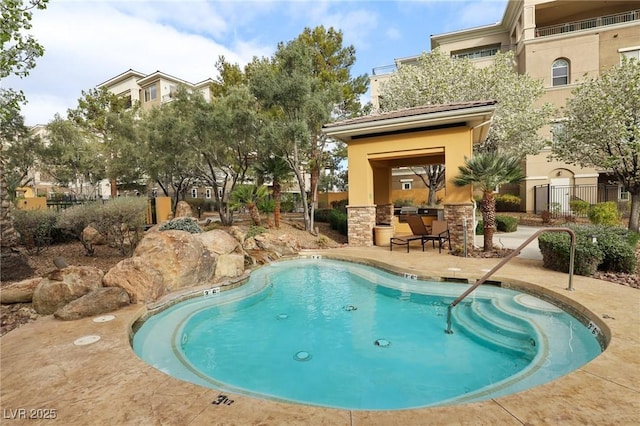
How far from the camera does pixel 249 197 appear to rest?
13.6 metres

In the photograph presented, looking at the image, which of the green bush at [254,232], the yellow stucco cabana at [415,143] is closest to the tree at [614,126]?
the yellow stucco cabana at [415,143]

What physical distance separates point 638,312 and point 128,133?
25163 mm

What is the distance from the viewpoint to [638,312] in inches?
180

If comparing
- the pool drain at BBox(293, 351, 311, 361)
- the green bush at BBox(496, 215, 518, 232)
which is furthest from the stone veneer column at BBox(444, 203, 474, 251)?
the pool drain at BBox(293, 351, 311, 361)

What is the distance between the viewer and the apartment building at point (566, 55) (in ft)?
71.6

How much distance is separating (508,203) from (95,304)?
26.0 m

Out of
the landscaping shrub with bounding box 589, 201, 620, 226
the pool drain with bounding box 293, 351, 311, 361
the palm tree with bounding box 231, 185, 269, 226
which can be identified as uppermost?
the palm tree with bounding box 231, 185, 269, 226

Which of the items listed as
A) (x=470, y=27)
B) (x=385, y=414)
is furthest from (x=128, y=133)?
(x=470, y=27)

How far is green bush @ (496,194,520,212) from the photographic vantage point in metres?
23.2

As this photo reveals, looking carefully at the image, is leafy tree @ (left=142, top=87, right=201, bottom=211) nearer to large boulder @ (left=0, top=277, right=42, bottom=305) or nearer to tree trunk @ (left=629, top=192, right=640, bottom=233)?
large boulder @ (left=0, top=277, right=42, bottom=305)

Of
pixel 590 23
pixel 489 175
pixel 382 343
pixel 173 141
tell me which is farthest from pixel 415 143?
pixel 590 23

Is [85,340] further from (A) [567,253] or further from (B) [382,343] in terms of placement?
(A) [567,253]

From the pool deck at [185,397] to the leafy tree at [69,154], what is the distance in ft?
74.0

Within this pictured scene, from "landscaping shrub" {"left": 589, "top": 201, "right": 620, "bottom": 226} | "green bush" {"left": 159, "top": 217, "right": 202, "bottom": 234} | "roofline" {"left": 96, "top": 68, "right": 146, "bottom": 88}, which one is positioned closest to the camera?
"green bush" {"left": 159, "top": 217, "right": 202, "bottom": 234}
